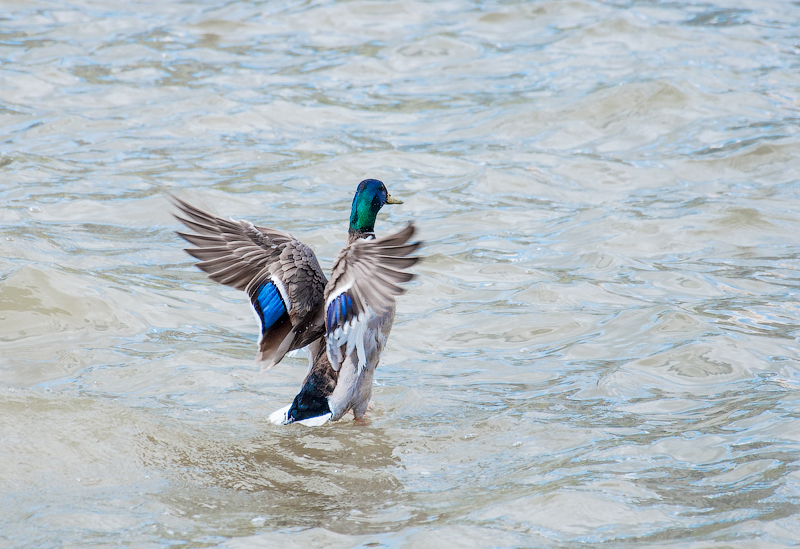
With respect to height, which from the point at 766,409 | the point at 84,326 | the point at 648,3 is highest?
the point at 648,3

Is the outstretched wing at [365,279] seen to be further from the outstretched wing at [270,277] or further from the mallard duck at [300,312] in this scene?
the outstretched wing at [270,277]

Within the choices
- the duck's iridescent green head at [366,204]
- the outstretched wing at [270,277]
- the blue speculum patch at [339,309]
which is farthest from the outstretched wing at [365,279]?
the duck's iridescent green head at [366,204]

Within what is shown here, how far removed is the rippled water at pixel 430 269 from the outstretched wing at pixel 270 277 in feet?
1.72

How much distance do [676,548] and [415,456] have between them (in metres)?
1.56

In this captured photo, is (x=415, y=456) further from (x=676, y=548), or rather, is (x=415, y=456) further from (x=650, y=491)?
(x=676, y=548)

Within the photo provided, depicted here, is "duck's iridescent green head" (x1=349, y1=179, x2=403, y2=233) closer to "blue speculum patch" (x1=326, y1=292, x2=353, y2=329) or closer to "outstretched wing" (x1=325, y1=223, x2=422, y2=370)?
"outstretched wing" (x1=325, y1=223, x2=422, y2=370)

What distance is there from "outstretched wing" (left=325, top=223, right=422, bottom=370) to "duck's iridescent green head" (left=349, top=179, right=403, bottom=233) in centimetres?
97

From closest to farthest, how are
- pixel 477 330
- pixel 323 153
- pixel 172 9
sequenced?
pixel 477 330 < pixel 323 153 < pixel 172 9

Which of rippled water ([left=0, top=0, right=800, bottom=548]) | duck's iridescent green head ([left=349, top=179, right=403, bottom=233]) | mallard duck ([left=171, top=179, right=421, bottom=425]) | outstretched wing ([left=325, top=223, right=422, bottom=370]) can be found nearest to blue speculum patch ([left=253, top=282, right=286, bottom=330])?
mallard duck ([left=171, top=179, right=421, bottom=425])

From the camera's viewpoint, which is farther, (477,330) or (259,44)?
(259,44)

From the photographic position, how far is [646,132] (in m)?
10.7

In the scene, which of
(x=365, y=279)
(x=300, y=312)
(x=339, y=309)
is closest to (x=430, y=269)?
(x=300, y=312)

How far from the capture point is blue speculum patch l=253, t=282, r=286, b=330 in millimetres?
5227

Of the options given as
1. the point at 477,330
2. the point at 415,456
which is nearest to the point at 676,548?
the point at 415,456
